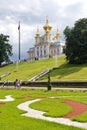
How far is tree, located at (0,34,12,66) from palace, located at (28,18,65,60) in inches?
1539

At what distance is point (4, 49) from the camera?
11400 centimetres

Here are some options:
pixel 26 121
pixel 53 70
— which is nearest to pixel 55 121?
pixel 26 121

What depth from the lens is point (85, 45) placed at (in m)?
76.1

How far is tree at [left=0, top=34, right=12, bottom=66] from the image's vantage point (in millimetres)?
A: 114262

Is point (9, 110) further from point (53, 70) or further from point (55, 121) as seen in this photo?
point (53, 70)

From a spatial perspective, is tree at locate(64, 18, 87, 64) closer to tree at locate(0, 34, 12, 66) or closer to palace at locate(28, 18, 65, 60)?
tree at locate(0, 34, 12, 66)

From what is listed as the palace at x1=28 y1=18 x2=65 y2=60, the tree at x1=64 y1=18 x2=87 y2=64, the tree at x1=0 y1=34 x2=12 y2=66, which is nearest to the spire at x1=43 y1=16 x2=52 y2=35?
the palace at x1=28 y1=18 x2=65 y2=60

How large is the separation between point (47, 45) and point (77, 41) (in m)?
87.0

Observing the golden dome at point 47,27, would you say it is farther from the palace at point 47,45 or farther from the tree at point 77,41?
the tree at point 77,41

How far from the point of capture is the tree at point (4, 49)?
11426cm

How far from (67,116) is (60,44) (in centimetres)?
13941

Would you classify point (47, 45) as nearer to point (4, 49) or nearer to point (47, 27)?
point (47, 27)

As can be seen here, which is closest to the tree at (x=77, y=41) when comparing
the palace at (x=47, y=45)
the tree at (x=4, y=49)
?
the tree at (x=4, y=49)

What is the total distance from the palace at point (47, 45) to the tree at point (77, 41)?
7525cm
